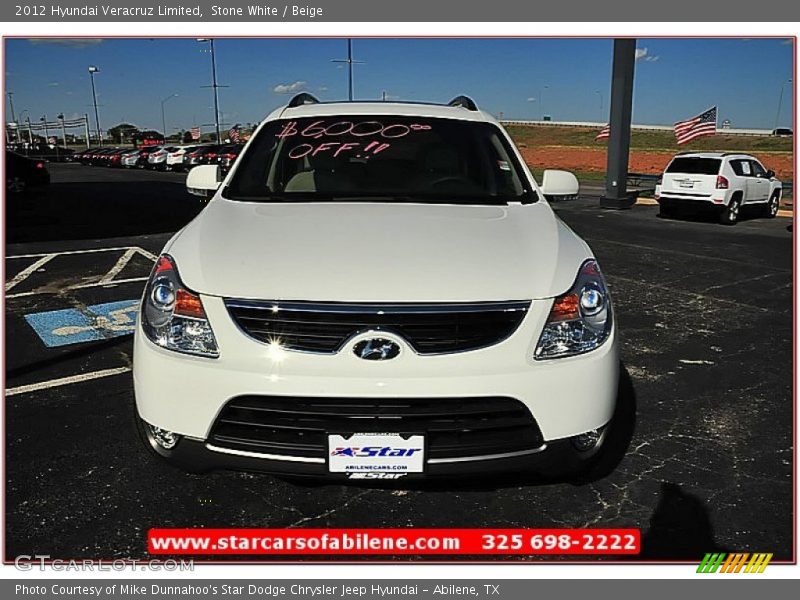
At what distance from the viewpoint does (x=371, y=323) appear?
236 centimetres

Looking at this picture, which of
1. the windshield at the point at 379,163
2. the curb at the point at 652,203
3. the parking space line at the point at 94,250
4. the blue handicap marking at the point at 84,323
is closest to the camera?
the windshield at the point at 379,163

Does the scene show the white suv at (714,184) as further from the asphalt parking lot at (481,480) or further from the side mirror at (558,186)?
the side mirror at (558,186)

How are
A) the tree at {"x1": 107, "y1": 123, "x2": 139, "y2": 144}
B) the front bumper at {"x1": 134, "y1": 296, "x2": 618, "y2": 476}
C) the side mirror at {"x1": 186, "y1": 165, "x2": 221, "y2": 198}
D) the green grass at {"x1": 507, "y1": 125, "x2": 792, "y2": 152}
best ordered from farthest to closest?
1. the tree at {"x1": 107, "y1": 123, "x2": 139, "y2": 144}
2. the green grass at {"x1": 507, "y1": 125, "x2": 792, "y2": 152}
3. the side mirror at {"x1": 186, "y1": 165, "x2": 221, "y2": 198}
4. the front bumper at {"x1": 134, "y1": 296, "x2": 618, "y2": 476}

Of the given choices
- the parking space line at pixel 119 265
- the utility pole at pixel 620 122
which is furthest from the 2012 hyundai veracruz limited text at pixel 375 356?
the utility pole at pixel 620 122

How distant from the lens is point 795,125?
18.9 ft

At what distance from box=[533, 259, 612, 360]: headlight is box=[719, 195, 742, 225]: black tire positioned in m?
13.2

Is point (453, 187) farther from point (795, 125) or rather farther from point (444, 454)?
point (795, 125)

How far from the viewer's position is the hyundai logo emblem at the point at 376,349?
234 cm

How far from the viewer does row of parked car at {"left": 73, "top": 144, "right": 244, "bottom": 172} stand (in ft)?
96.9

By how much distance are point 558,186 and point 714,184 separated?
11844 millimetres

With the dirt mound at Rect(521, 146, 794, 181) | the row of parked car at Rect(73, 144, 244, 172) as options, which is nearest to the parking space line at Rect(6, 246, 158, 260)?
the row of parked car at Rect(73, 144, 244, 172)

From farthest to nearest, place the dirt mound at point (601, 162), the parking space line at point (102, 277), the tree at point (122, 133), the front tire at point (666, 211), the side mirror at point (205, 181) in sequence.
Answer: the tree at point (122, 133) < the dirt mound at point (601, 162) < the front tire at point (666, 211) < the parking space line at point (102, 277) < the side mirror at point (205, 181)

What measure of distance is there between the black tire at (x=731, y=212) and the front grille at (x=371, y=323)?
1373 cm

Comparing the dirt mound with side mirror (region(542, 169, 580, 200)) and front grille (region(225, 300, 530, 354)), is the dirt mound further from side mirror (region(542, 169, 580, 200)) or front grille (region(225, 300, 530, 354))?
front grille (region(225, 300, 530, 354))
